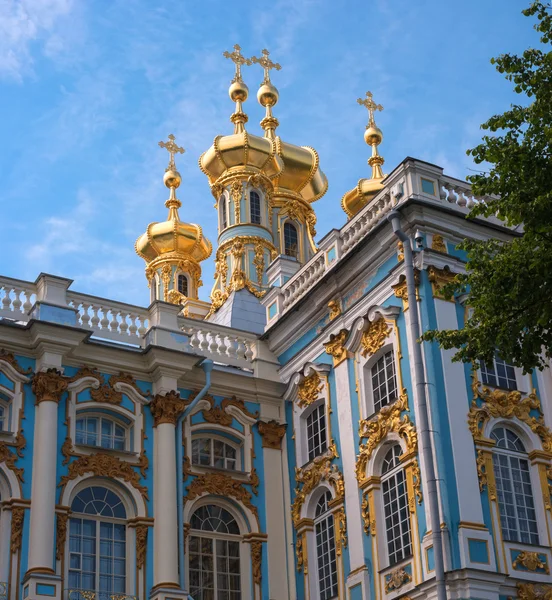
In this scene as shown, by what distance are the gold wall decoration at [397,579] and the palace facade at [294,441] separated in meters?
0.02

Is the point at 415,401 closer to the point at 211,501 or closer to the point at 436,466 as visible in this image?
the point at 436,466

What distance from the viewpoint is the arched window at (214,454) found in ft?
64.6

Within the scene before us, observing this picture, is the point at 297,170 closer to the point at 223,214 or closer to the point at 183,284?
the point at 223,214

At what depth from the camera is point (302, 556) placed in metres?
18.8

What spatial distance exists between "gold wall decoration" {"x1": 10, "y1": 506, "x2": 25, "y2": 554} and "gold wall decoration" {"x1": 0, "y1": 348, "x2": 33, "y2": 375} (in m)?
2.22

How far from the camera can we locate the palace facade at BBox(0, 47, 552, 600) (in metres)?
16.3

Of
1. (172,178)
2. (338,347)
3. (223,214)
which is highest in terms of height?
(172,178)

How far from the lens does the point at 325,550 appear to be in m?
18.5

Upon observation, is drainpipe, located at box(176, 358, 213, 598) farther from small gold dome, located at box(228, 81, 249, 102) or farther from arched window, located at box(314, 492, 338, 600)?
small gold dome, located at box(228, 81, 249, 102)

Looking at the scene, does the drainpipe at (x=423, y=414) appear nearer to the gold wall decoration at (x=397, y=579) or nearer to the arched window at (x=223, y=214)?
the gold wall decoration at (x=397, y=579)

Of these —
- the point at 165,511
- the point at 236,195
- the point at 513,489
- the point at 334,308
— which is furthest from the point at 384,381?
the point at 236,195

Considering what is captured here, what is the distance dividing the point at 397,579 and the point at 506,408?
2.90m

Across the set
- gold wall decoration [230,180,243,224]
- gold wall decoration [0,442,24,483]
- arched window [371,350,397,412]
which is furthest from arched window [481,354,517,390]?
gold wall decoration [230,180,243,224]

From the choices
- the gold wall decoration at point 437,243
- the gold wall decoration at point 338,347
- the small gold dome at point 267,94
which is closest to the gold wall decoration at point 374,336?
the gold wall decoration at point 338,347
